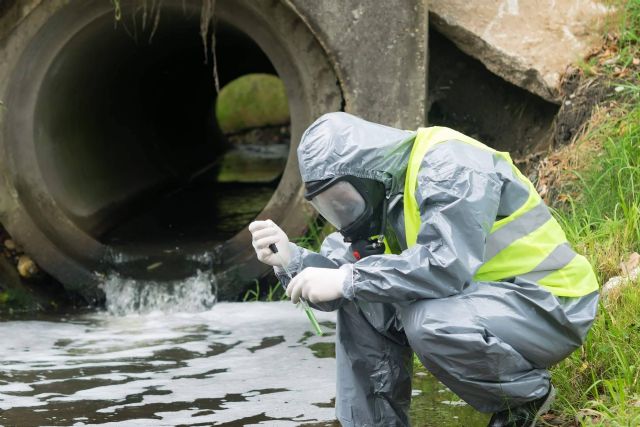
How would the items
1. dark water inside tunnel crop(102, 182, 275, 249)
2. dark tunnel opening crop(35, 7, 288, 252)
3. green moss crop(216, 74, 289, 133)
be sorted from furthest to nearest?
green moss crop(216, 74, 289, 133) → dark water inside tunnel crop(102, 182, 275, 249) → dark tunnel opening crop(35, 7, 288, 252)

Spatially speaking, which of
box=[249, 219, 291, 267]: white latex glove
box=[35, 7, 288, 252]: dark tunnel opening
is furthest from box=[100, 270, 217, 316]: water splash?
box=[249, 219, 291, 267]: white latex glove

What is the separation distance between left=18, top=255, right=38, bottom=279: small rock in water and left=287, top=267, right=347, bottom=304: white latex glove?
3.99m

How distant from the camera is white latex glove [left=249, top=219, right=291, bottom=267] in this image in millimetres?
3600

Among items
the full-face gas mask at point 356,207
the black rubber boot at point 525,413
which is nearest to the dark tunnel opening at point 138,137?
the full-face gas mask at point 356,207

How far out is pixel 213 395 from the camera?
15.4 ft

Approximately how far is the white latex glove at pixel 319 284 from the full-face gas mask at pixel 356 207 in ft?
0.76

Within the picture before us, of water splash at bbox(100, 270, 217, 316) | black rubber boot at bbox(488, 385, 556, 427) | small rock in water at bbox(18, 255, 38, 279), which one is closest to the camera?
black rubber boot at bbox(488, 385, 556, 427)

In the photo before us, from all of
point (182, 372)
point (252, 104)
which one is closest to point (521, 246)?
point (182, 372)

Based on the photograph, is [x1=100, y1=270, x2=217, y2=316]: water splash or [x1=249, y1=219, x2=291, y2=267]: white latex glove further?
[x1=100, y1=270, x2=217, y2=316]: water splash

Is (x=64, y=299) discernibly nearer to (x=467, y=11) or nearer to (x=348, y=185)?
(x=467, y=11)

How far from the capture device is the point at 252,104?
1680 cm

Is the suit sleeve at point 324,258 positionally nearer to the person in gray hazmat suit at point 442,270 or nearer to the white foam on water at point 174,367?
the person in gray hazmat suit at point 442,270

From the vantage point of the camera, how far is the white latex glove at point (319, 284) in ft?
10.9

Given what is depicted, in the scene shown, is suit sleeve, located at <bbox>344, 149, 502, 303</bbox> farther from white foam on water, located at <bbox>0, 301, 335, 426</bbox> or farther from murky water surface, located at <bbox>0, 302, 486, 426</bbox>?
white foam on water, located at <bbox>0, 301, 335, 426</bbox>
